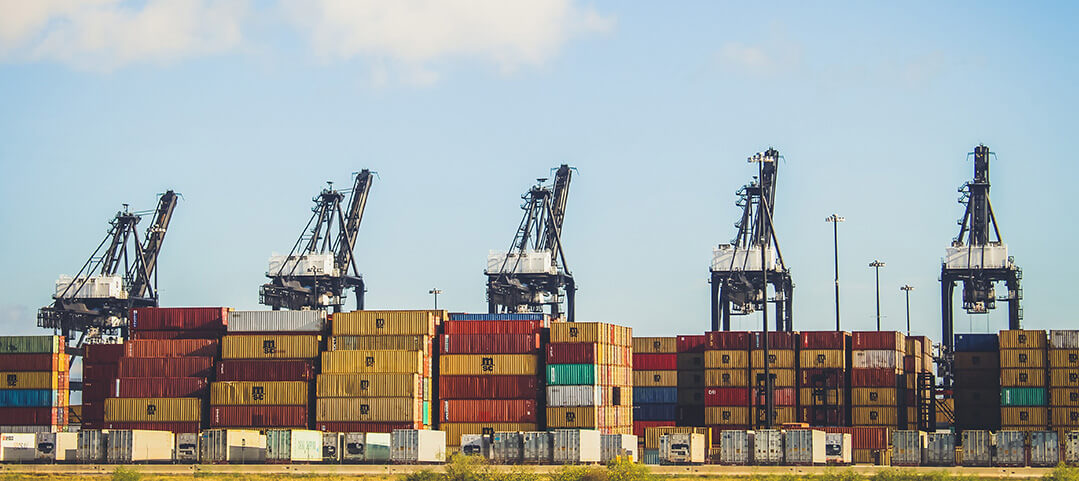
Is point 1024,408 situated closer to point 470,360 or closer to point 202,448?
point 470,360

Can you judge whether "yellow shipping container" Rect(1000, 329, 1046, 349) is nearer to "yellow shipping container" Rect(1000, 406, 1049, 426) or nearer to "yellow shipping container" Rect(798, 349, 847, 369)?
"yellow shipping container" Rect(1000, 406, 1049, 426)

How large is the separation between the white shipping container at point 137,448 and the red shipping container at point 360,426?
11.3 m

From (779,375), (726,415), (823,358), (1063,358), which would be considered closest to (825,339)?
(823,358)

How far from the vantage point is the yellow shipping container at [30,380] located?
486ft

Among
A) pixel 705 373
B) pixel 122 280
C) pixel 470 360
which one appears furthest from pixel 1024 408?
pixel 122 280

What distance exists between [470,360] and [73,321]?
6659 centimetres

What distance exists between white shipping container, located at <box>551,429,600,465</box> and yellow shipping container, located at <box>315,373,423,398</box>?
1189 centimetres

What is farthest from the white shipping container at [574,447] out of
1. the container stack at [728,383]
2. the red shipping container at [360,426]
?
the container stack at [728,383]

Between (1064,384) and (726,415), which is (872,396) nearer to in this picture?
(726,415)

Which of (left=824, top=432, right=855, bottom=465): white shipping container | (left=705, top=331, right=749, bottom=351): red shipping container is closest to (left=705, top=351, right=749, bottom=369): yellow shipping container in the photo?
(left=705, top=331, right=749, bottom=351): red shipping container

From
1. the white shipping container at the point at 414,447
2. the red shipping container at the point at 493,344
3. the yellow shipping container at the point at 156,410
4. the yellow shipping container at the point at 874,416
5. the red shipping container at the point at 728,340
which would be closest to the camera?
the white shipping container at the point at 414,447

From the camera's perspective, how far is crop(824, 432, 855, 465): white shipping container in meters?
130

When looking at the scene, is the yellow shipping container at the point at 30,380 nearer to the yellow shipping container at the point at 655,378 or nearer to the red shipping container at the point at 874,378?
the yellow shipping container at the point at 655,378

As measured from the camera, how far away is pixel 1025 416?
145 metres
